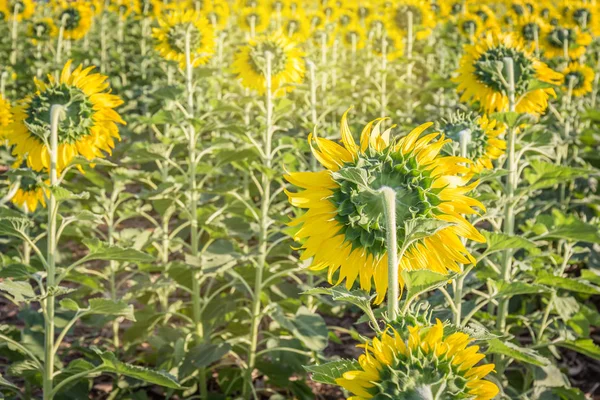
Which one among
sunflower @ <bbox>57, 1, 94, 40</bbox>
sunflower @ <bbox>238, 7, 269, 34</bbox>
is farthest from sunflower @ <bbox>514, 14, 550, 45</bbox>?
sunflower @ <bbox>57, 1, 94, 40</bbox>

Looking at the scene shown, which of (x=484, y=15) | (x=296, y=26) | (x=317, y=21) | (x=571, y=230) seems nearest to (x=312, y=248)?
(x=571, y=230)

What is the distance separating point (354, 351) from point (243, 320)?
887 mm

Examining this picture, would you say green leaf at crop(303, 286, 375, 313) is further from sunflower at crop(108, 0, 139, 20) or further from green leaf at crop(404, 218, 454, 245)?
sunflower at crop(108, 0, 139, 20)

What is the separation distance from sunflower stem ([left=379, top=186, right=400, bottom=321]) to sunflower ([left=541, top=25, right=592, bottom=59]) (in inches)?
186

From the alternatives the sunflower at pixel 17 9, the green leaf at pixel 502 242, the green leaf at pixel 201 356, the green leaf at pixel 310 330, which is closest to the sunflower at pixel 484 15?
the sunflower at pixel 17 9

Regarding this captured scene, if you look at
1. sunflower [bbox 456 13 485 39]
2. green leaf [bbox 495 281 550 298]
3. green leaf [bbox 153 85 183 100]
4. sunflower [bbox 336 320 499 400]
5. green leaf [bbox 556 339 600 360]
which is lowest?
green leaf [bbox 556 339 600 360]

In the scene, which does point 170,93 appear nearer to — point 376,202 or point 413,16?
point 376,202

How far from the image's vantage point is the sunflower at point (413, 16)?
22.7 feet

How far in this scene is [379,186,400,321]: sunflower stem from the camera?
122 cm

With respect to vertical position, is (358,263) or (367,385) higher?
(358,263)

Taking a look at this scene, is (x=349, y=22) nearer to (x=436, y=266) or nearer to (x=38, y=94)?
(x=38, y=94)

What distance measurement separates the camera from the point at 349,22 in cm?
834

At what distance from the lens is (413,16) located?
22.9 feet

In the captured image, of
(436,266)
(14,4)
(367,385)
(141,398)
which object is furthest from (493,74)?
(14,4)
